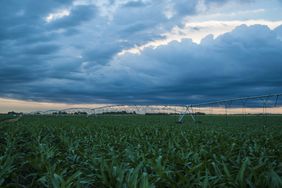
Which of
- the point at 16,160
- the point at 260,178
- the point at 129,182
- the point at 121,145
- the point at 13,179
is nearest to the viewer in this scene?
the point at 129,182

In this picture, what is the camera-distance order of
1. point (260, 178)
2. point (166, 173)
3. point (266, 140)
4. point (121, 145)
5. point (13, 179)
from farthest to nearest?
point (266, 140) < point (121, 145) < point (13, 179) < point (166, 173) < point (260, 178)

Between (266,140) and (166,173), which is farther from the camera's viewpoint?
(266,140)

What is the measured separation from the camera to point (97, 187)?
4102 millimetres

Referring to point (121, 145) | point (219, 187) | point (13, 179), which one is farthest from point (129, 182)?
point (121, 145)

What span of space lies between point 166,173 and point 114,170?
0.60 meters

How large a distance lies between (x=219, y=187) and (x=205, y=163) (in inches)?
41.3

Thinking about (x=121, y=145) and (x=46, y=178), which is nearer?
(x=46, y=178)

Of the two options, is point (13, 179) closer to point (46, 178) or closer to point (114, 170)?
point (46, 178)

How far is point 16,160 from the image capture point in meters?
6.34

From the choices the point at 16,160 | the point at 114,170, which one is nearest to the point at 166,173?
the point at 114,170

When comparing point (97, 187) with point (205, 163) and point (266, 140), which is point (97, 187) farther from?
point (266, 140)

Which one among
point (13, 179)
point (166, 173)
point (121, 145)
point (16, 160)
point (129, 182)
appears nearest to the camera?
point (129, 182)

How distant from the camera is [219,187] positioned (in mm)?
3734

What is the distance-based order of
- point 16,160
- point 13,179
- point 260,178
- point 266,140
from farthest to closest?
point 266,140 → point 16,160 → point 13,179 → point 260,178
